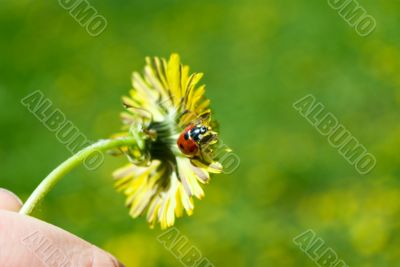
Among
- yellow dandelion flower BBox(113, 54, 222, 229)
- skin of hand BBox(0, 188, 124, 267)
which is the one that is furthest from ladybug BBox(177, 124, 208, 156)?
skin of hand BBox(0, 188, 124, 267)

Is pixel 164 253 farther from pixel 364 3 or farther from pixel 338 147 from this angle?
pixel 364 3

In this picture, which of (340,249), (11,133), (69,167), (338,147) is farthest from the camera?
(11,133)

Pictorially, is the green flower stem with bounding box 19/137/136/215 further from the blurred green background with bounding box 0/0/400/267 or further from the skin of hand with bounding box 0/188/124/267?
the blurred green background with bounding box 0/0/400/267

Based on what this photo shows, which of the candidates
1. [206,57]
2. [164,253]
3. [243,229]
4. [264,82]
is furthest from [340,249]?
[206,57]

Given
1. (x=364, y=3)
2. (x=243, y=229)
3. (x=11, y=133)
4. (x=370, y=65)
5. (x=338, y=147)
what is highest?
(x=364, y=3)

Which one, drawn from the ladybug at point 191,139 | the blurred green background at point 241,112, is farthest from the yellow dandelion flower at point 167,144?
the blurred green background at point 241,112

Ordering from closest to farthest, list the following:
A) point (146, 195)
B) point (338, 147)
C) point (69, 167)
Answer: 1. point (69, 167)
2. point (146, 195)
3. point (338, 147)
